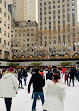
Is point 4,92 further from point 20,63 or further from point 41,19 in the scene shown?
point 41,19

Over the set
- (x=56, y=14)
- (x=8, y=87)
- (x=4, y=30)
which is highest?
(x=56, y=14)

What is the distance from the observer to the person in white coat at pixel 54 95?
3570mm

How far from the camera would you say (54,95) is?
3680 millimetres

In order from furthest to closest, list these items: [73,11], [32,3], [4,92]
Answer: [32,3] → [73,11] → [4,92]

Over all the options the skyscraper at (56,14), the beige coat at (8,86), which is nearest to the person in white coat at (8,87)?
the beige coat at (8,86)

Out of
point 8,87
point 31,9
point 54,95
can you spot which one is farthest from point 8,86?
point 31,9

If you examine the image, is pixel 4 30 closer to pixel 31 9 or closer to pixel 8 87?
pixel 8 87

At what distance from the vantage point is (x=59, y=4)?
9119 centimetres

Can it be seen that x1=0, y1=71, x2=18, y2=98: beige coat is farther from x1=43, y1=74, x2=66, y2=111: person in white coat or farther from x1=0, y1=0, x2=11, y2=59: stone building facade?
x1=0, y1=0, x2=11, y2=59: stone building facade

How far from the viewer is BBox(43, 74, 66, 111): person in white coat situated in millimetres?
3570

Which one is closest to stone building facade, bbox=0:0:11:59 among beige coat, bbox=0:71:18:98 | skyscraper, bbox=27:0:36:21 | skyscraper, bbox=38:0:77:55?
skyscraper, bbox=38:0:77:55

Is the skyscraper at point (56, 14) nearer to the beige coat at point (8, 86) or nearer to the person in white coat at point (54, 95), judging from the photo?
the beige coat at point (8, 86)

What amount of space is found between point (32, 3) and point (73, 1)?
7001 cm

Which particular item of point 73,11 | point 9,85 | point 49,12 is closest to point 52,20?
point 49,12
